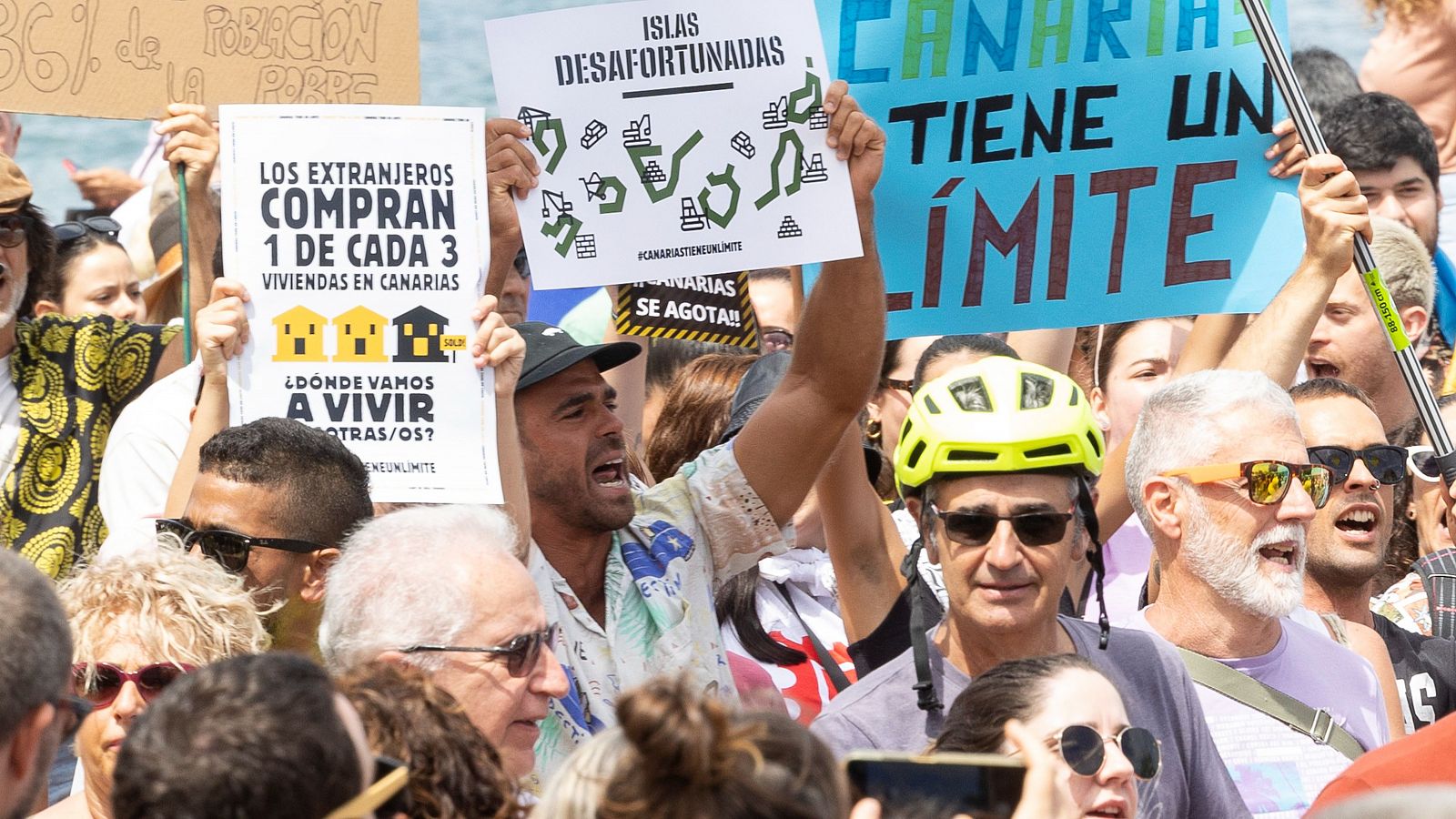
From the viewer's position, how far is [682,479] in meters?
4.36

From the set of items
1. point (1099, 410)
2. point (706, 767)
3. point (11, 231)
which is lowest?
point (1099, 410)

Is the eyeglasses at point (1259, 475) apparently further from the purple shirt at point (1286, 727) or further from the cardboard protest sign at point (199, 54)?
the cardboard protest sign at point (199, 54)

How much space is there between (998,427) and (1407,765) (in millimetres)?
1097

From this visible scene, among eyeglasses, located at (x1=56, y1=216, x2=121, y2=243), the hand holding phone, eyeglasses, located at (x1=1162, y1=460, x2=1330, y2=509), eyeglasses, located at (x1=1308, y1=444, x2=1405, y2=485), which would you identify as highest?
eyeglasses, located at (x1=56, y1=216, x2=121, y2=243)

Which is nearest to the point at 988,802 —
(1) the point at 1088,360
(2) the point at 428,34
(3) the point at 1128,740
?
(3) the point at 1128,740

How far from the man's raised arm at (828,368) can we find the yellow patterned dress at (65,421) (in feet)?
5.28

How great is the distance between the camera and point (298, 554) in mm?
3814

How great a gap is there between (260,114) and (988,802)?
2555 millimetres

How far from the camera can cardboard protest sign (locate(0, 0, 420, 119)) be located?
445cm

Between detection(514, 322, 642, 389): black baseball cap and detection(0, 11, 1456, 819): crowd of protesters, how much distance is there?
0.04 ft

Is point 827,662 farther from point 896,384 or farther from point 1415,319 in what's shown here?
point 1415,319

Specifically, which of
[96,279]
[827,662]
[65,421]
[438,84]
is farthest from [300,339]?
[438,84]

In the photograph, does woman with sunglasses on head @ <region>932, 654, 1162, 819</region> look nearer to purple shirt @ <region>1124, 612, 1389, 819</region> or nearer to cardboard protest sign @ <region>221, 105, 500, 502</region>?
purple shirt @ <region>1124, 612, 1389, 819</region>

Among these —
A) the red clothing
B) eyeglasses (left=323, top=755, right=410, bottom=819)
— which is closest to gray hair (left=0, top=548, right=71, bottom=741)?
eyeglasses (left=323, top=755, right=410, bottom=819)
